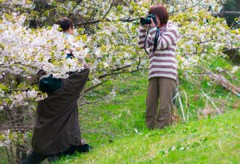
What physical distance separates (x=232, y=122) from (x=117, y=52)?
6.56 feet

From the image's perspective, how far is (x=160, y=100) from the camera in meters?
6.78

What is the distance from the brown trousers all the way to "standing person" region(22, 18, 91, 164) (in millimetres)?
1016

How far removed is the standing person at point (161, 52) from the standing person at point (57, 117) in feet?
3.03

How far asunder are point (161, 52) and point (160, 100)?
66 centimetres

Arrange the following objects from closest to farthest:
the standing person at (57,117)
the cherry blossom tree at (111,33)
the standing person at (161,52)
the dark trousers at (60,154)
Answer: the standing person at (57,117), the dark trousers at (60,154), the standing person at (161,52), the cherry blossom tree at (111,33)

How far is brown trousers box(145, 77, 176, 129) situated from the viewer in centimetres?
670

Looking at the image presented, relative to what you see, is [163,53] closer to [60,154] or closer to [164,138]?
[164,138]

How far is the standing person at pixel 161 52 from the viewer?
257 inches

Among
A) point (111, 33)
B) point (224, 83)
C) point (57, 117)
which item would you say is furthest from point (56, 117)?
point (224, 83)

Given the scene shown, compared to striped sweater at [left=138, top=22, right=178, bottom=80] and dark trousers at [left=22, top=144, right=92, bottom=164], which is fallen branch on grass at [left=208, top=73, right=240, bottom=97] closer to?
striped sweater at [left=138, top=22, right=178, bottom=80]

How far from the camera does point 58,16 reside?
7.82 meters

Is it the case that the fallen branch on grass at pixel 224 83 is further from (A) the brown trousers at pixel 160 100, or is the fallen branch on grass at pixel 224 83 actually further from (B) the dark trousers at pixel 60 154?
Answer: (B) the dark trousers at pixel 60 154

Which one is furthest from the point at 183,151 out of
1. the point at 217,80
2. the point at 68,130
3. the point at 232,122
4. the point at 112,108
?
the point at 217,80

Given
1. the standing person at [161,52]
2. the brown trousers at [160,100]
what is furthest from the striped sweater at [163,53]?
the brown trousers at [160,100]
